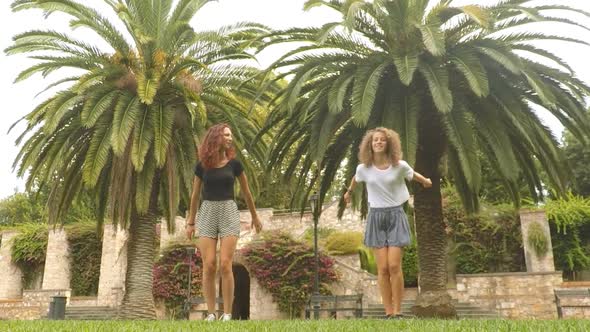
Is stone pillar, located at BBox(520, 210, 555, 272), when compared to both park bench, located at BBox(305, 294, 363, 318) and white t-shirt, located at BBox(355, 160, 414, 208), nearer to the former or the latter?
park bench, located at BBox(305, 294, 363, 318)

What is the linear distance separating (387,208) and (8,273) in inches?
1101

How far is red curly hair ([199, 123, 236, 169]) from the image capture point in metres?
6.08

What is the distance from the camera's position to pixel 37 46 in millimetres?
14070

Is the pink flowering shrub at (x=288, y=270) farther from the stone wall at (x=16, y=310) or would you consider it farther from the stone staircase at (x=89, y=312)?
the stone wall at (x=16, y=310)

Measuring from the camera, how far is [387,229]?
6203mm

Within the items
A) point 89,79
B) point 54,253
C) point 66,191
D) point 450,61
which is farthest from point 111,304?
point 450,61

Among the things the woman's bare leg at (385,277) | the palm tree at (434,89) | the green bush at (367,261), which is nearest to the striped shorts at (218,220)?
the woman's bare leg at (385,277)

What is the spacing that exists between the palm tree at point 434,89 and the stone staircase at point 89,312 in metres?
14.5

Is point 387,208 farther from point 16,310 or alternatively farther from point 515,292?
point 16,310

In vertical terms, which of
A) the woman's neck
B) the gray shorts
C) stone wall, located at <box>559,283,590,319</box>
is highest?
the woman's neck

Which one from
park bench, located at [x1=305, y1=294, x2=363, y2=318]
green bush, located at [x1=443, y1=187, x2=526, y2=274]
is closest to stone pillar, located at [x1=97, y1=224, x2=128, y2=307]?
park bench, located at [x1=305, y1=294, x2=363, y2=318]

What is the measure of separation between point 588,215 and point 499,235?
3.26 m

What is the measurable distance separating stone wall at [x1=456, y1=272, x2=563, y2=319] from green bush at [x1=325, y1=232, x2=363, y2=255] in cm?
531

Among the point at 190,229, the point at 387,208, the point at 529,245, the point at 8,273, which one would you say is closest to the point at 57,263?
the point at 8,273
